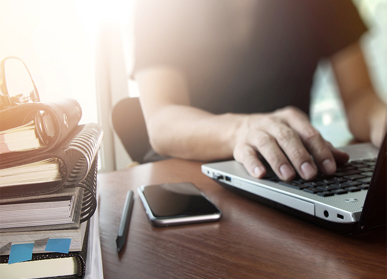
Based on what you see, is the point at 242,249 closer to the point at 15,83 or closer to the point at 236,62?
the point at 15,83

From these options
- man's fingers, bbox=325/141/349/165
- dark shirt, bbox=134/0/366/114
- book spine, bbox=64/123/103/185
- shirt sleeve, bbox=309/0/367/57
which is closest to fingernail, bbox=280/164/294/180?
man's fingers, bbox=325/141/349/165

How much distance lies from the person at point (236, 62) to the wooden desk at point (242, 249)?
33 cm

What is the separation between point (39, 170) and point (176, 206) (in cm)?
17

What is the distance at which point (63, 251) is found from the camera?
16 cm

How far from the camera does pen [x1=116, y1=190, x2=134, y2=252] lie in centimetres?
24

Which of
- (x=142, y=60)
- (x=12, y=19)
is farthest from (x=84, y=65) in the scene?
(x=142, y=60)

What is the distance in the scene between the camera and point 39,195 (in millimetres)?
165

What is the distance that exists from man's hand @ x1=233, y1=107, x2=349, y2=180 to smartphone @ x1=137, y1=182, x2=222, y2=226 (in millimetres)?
87

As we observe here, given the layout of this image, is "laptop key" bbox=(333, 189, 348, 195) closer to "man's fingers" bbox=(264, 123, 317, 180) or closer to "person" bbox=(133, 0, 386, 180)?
"man's fingers" bbox=(264, 123, 317, 180)

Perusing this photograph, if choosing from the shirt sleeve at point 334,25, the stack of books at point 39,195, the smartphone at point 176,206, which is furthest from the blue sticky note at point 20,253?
the shirt sleeve at point 334,25

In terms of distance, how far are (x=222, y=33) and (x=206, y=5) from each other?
0.34 feet

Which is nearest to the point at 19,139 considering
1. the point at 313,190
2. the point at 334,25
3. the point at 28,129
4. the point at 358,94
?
the point at 28,129

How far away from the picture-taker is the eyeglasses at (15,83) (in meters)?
0.19

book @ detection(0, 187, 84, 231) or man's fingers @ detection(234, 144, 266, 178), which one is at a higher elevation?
book @ detection(0, 187, 84, 231)
